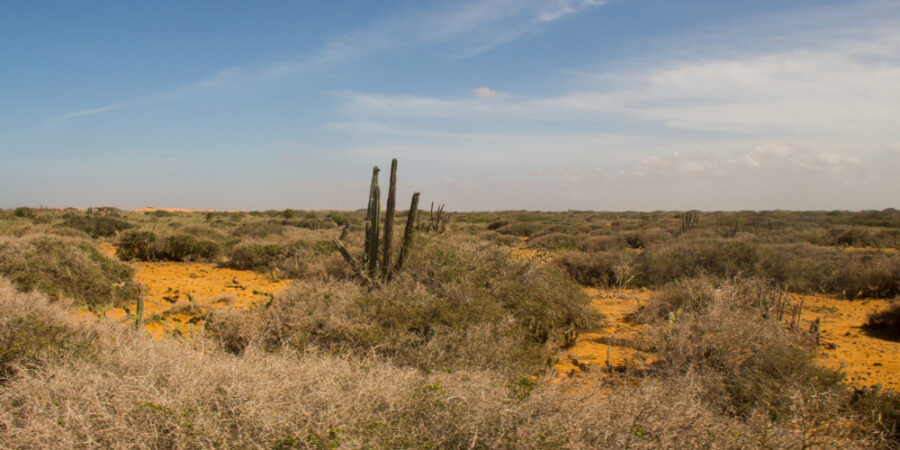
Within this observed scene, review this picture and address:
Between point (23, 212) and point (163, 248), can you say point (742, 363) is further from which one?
point (23, 212)

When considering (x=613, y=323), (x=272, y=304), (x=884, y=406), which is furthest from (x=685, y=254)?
(x=272, y=304)

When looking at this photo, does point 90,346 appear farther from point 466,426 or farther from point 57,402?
point 466,426

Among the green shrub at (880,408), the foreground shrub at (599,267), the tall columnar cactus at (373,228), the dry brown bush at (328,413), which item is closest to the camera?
the dry brown bush at (328,413)

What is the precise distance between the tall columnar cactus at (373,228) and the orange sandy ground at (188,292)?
5.95 feet

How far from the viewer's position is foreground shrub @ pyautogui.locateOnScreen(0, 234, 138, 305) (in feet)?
24.8

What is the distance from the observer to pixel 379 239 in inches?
318

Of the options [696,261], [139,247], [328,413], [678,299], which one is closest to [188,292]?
[139,247]

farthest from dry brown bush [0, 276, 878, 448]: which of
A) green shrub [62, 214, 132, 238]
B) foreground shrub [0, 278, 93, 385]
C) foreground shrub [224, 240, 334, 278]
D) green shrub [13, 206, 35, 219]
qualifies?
green shrub [13, 206, 35, 219]

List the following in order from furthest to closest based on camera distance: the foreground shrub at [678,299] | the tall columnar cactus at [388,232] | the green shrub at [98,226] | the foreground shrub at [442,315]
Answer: the green shrub at [98,226] → the tall columnar cactus at [388,232] → the foreground shrub at [678,299] → the foreground shrub at [442,315]

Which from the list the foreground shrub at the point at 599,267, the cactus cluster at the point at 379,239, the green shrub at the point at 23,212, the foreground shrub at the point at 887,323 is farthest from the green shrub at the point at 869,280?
the green shrub at the point at 23,212

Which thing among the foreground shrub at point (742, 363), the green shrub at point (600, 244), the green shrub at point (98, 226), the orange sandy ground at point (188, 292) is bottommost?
the orange sandy ground at point (188, 292)

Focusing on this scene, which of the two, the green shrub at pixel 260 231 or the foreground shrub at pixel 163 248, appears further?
the green shrub at pixel 260 231

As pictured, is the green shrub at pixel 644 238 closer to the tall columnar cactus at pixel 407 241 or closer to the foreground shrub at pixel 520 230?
the foreground shrub at pixel 520 230

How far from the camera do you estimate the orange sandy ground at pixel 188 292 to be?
7219 mm
